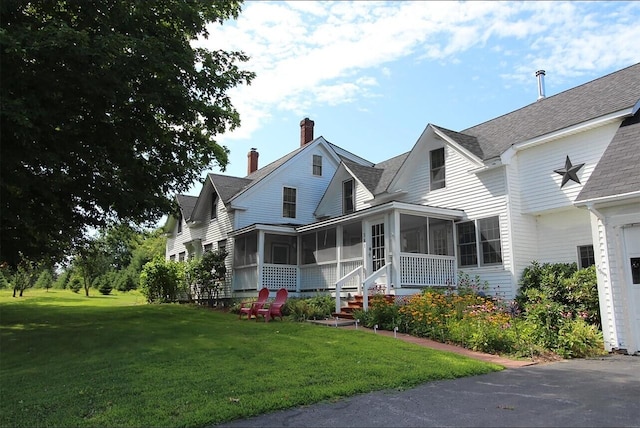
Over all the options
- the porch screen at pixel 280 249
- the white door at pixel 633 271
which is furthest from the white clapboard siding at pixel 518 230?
the porch screen at pixel 280 249

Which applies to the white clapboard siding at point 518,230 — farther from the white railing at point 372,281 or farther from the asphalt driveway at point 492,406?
the asphalt driveway at point 492,406

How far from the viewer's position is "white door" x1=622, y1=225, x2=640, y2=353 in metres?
9.89

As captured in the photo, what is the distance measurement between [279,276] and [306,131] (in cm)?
1011

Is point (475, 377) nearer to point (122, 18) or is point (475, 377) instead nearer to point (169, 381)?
point (169, 381)

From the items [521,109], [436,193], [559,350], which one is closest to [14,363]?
[559,350]

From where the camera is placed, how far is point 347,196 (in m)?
22.0

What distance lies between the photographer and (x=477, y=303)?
42.7 ft

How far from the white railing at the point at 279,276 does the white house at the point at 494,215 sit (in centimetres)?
4

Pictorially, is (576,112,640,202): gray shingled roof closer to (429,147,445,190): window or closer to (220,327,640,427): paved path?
(220,327,640,427): paved path

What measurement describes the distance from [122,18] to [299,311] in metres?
9.49

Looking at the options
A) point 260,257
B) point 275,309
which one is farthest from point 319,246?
point 275,309

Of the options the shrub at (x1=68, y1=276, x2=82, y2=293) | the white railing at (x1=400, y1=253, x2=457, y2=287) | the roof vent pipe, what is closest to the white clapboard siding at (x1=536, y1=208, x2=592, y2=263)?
the white railing at (x1=400, y1=253, x2=457, y2=287)

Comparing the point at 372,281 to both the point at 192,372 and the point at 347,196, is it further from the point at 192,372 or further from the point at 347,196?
the point at 192,372

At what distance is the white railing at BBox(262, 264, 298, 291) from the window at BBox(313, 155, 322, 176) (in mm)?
6366
